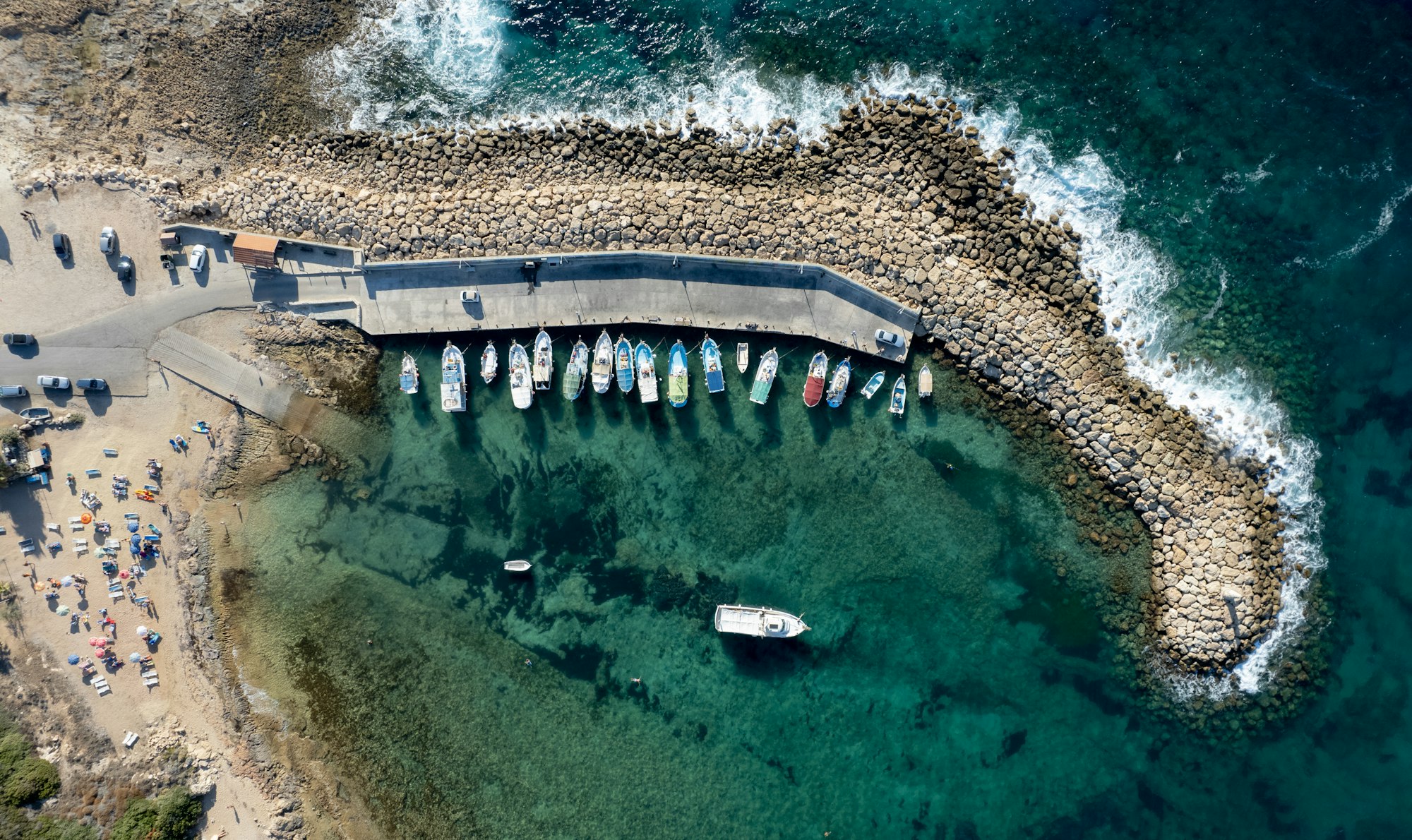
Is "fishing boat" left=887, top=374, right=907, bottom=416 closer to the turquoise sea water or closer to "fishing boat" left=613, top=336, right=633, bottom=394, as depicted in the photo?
the turquoise sea water

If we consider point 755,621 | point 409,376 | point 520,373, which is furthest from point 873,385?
point 409,376

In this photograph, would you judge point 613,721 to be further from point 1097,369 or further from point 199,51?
point 199,51

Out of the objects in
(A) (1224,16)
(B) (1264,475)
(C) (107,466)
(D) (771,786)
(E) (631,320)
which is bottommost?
(D) (771,786)

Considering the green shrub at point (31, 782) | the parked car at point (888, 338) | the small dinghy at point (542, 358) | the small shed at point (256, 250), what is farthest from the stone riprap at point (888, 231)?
the green shrub at point (31, 782)

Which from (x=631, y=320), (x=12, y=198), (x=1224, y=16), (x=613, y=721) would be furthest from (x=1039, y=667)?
(x=12, y=198)

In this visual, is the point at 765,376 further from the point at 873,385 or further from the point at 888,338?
the point at 888,338

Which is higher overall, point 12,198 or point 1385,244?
point 1385,244
